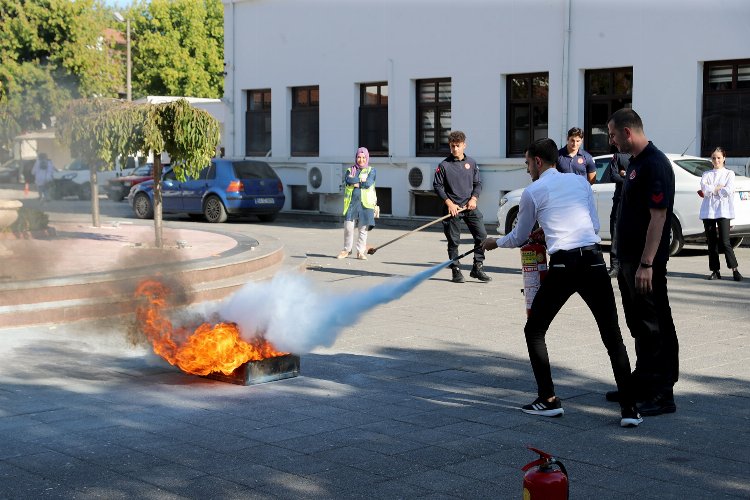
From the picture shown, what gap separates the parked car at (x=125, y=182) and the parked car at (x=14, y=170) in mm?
22699

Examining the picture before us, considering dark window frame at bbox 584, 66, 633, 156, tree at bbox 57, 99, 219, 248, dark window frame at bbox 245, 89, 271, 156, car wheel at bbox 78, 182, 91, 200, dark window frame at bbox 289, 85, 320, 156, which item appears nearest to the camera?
tree at bbox 57, 99, 219, 248

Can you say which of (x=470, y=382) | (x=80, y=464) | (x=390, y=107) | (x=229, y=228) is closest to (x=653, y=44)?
(x=390, y=107)

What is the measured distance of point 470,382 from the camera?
759 centimetres

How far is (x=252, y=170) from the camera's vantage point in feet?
85.7

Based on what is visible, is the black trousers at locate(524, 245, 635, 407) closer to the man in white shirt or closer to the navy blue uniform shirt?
the man in white shirt

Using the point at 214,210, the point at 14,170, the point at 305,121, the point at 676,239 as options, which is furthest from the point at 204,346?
the point at 305,121

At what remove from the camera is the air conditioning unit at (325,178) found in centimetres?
2736

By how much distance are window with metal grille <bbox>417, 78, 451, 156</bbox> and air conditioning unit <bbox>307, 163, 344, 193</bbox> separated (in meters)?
2.43

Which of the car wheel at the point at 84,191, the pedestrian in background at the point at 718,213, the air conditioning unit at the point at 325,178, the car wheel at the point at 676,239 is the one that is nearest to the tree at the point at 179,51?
the air conditioning unit at the point at 325,178

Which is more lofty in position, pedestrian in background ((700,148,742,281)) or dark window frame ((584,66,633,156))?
dark window frame ((584,66,633,156))

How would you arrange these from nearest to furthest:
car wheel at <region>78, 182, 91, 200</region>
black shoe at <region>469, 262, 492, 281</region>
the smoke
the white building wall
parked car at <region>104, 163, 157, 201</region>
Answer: the smoke < black shoe at <region>469, 262, 492, 281</region> < car wheel at <region>78, 182, 91, 200</region> < the white building wall < parked car at <region>104, 163, 157, 201</region>

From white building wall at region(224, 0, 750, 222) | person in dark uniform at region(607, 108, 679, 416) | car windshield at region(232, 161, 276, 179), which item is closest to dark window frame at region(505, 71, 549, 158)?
white building wall at region(224, 0, 750, 222)

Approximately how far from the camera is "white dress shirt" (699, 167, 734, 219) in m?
13.4

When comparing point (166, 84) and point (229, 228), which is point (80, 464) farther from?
point (166, 84)
